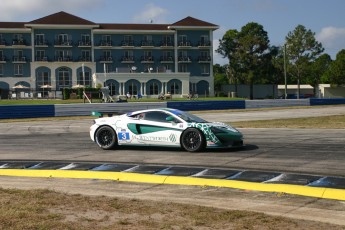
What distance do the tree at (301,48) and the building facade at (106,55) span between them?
47.5 feet

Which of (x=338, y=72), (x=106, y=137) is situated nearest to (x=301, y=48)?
(x=338, y=72)

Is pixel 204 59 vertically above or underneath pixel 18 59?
underneath

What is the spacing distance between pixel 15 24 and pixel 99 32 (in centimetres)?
1311

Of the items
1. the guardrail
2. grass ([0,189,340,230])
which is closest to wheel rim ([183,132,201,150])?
grass ([0,189,340,230])

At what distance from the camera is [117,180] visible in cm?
938

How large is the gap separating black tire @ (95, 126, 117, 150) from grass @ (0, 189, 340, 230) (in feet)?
20.6

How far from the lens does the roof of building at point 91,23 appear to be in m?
77.9

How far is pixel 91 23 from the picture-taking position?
79.3 metres

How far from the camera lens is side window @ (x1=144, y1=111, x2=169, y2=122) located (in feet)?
43.5

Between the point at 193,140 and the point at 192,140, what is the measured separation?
1.2 inches

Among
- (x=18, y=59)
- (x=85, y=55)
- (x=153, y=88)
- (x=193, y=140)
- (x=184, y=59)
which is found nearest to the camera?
(x=193, y=140)

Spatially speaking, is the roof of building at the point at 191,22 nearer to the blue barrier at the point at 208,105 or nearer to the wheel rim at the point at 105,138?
the blue barrier at the point at 208,105

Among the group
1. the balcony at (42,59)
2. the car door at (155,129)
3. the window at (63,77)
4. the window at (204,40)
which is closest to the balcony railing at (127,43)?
the window at (63,77)

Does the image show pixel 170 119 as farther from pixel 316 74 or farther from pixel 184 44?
pixel 316 74
